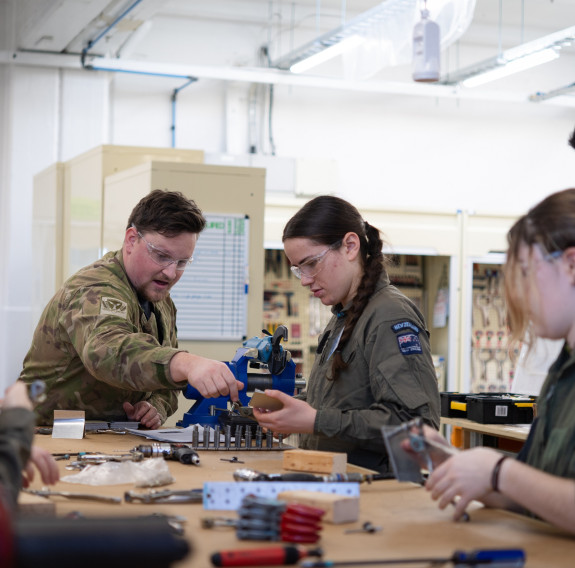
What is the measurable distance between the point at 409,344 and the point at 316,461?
0.50 metres

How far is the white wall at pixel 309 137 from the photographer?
6.68m

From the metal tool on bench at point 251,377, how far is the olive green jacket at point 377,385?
0.17 meters

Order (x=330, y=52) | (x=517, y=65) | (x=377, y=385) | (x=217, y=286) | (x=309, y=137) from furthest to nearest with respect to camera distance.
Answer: (x=309, y=137), (x=517, y=65), (x=330, y=52), (x=217, y=286), (x=377, y=385)

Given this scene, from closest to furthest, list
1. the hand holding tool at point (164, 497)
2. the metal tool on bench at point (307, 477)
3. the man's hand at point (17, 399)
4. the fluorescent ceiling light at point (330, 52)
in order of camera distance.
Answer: the man's hand at point (17, 399) → the hand holding tool at point (164, 497) → the metal tool on bench at point (307, 477) → the fluorescent ceiling light at point (330, 52)

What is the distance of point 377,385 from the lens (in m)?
2.34

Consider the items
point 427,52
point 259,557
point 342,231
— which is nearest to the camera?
point 259,557

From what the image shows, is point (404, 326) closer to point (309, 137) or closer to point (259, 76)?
point (259, 76)

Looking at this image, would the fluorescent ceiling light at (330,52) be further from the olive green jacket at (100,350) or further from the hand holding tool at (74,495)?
the hand holding tool at (74,495)

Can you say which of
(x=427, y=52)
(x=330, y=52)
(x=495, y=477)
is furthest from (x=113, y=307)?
(x=330, y=52)

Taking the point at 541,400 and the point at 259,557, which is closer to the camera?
the point at 259,557

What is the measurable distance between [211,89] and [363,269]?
5.51 m

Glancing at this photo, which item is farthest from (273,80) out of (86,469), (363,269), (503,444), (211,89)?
(86,469)

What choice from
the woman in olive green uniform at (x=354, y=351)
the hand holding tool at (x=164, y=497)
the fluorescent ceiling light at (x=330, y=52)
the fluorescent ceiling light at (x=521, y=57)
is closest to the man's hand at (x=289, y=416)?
the woman in olive green uniform at (x=354, y=351)

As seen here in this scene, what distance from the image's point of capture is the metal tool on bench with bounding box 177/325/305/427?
2609 mm
